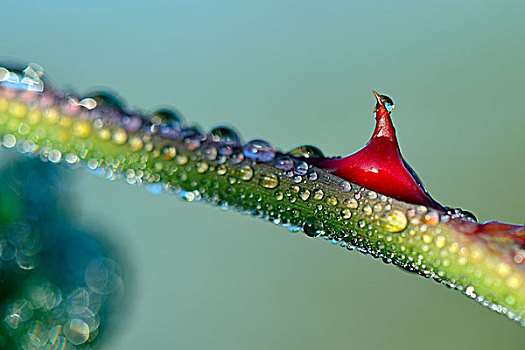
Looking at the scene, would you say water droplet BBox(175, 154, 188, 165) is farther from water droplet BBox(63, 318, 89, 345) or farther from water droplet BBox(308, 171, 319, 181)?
water droplet BBox(63, 318, 89, 345)

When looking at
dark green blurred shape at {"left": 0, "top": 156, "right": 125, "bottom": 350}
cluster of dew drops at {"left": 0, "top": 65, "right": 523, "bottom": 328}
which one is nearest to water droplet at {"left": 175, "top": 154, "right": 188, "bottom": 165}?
cluster of dew drops at {"left": 0, "top": 65, "right": 523, "bottom": 328}

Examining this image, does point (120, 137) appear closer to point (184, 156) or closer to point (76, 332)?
point (184, 156)

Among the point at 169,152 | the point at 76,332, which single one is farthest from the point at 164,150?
the point at 76,332

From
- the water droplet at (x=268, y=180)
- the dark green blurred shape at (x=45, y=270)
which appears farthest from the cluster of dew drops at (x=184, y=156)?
the dark green blurred shape at (x=45, y=270)

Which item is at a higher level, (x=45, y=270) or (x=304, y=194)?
(x=304, y=194)

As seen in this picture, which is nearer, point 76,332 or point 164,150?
point 164,150

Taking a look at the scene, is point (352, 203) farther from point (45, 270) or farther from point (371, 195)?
point (45, 270)

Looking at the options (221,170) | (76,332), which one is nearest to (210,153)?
(221,170)

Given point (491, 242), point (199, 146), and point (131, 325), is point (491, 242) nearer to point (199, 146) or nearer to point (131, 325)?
point (199, 146)
